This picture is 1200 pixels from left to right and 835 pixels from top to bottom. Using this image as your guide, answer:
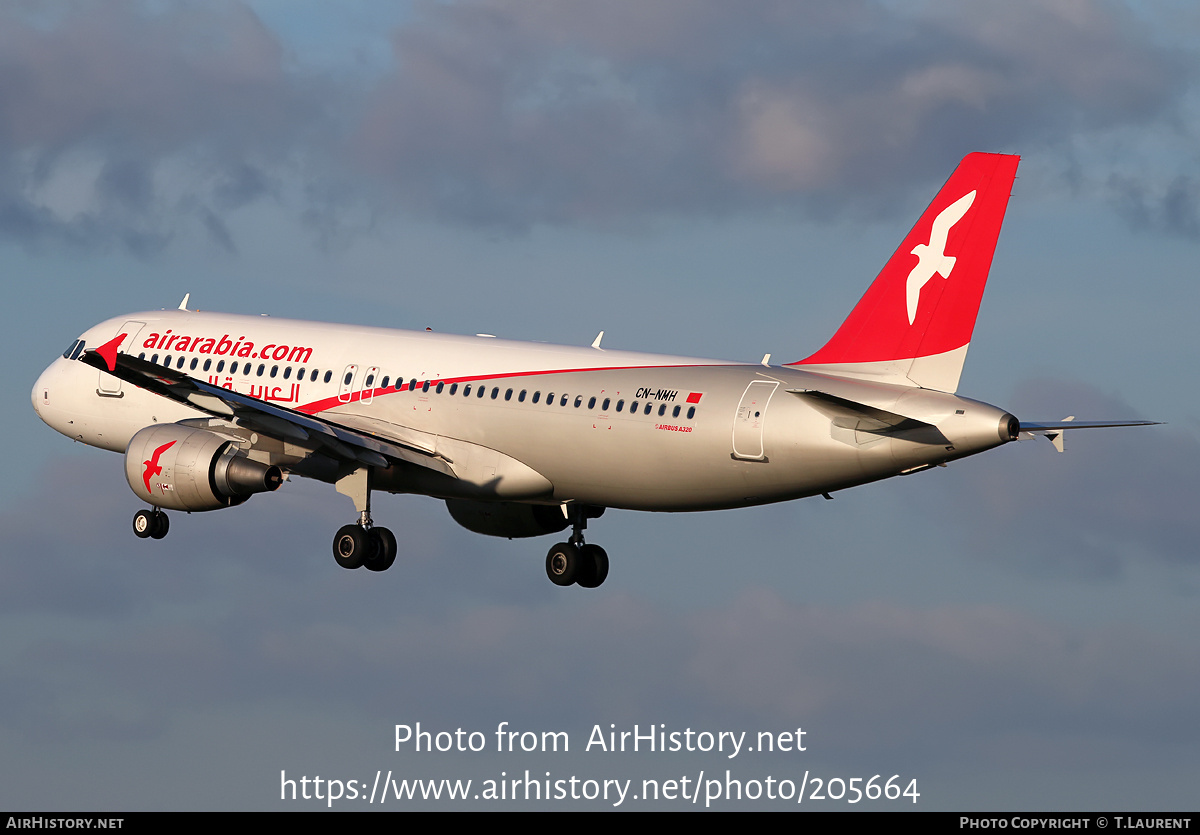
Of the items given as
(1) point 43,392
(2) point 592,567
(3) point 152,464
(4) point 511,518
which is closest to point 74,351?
(1) point 43,392

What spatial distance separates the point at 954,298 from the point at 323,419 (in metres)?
16.2

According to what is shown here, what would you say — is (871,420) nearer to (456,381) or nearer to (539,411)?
(539,411)

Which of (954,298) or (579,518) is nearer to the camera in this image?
(954,298)

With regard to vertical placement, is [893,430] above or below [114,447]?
below

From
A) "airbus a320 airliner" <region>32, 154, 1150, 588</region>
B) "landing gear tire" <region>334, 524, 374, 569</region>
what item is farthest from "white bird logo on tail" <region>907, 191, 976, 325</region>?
"landing gear tire" <region>334, 524, 374, 569</region>

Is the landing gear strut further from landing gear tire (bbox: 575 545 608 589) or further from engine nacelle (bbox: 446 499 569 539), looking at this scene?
landing gear tire (bbox: 575 545 608 589)

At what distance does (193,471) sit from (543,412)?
8456mm

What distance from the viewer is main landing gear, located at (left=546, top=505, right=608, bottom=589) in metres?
52.7

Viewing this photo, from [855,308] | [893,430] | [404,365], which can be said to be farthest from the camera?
[404,365]

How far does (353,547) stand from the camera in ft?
162

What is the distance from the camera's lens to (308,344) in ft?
168

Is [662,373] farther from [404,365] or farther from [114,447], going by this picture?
[114,447]

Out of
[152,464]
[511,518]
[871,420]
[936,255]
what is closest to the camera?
[871,420]

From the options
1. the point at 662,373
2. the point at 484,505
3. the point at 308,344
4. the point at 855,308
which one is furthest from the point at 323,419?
the point at 855,308
